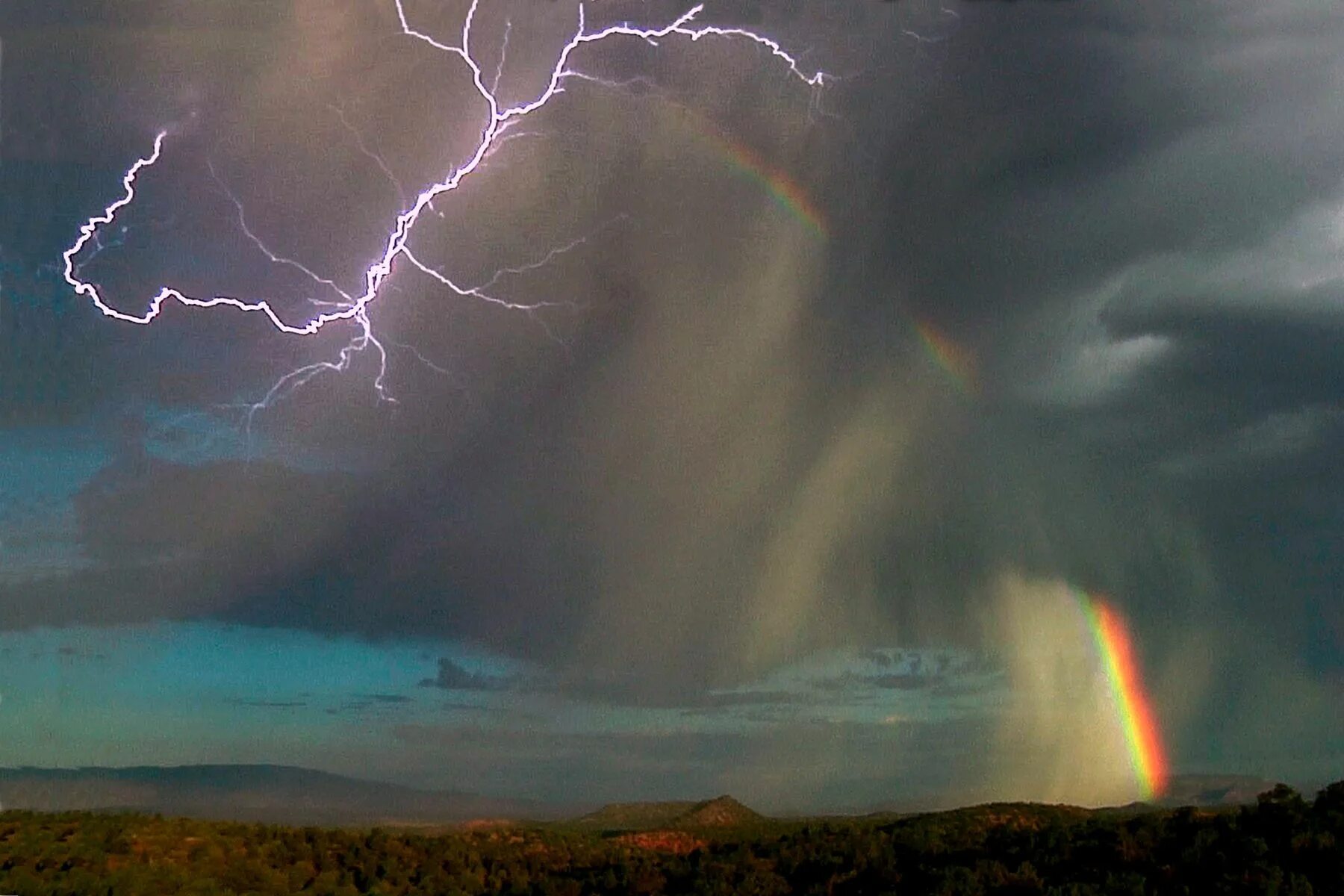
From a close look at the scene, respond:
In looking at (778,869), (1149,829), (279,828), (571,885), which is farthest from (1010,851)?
(279,828)

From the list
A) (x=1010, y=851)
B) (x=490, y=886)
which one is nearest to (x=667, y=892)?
(x=490, y=886)

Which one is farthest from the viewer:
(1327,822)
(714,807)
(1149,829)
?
Result: (714,807)

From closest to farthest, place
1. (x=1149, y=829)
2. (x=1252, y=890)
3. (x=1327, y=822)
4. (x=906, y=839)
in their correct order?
(x=1252, y=890), (x=1327, y=822), (x=1149, y=829), (x=906, y=839)

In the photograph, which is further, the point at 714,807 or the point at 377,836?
the point at 714,807

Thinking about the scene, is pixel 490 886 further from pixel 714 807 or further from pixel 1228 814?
pixel 714 807

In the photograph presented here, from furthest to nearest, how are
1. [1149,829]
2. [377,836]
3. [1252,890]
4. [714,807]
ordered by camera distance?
[714,807] → [377,836] → [1149,829] → [1252,890]

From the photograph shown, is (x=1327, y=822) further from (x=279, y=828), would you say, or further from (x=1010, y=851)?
(x=279, y=828)
